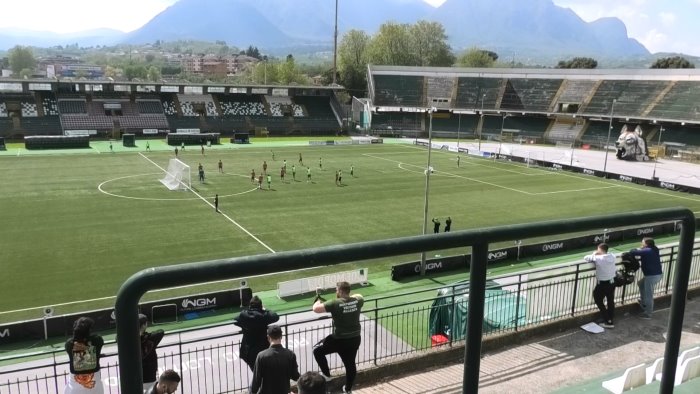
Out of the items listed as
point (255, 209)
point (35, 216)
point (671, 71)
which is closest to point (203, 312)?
point (255, 209)

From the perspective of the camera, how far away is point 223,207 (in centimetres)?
3719

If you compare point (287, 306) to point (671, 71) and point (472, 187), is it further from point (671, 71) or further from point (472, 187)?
point (671, 71)

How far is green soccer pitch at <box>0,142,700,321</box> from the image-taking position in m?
25.6

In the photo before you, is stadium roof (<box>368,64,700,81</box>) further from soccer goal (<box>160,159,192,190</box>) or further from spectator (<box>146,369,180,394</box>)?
spectator (<box>146,369,180,394</box>)

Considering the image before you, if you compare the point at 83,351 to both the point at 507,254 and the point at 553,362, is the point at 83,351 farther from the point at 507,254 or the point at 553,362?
the point at 507,254

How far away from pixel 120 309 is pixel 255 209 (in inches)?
1403

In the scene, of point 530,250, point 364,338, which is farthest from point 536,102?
point 364,338

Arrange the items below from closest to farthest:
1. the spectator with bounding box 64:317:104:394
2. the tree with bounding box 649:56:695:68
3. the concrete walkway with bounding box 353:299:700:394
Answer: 1. the spectator with bounding box 64:317:104:394
2. the concrete walkway with bounding box 353:299:700:394
3. the tree with bounding box 649:56:695:68

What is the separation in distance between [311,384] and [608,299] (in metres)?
6.74

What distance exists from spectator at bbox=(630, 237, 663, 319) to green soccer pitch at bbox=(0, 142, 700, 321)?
14944 mm

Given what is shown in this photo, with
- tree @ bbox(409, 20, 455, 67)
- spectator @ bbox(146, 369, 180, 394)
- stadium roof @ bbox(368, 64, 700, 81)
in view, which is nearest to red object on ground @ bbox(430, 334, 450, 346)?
spectator @ bbox(146, 369, 180, 394)

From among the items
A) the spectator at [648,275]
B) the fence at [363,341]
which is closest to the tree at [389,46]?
the fence at [363,341]

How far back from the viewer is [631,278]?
11.5m

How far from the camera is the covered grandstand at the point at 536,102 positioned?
77.2 metres
